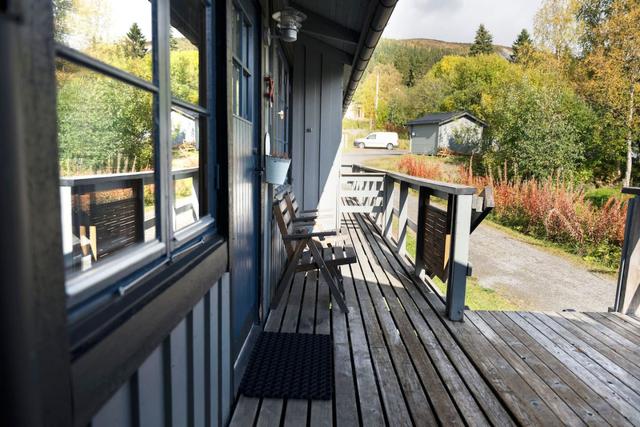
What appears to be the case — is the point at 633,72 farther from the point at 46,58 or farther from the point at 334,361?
the point at 46,58

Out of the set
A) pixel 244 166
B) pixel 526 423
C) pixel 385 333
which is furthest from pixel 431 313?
pixel 244 166

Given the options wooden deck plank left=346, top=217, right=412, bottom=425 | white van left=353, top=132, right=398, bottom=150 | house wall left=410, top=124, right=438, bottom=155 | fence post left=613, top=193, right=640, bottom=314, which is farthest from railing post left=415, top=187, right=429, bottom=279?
white van left=353, top=132, right=398, bottom=150

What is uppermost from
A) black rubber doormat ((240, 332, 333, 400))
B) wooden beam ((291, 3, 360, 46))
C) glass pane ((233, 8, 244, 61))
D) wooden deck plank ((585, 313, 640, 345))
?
wooden beam ((291, 3, 360, 46))

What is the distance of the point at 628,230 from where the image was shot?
336 centimetres

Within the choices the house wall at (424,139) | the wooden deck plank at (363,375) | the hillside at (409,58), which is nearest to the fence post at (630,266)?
the wooden deck plank at (363,375)

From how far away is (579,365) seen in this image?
8.30 ft

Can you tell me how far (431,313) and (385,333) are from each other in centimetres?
54

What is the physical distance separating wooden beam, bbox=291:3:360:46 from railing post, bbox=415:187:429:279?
2.00 metres

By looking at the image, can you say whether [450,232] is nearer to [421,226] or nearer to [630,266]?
[421,226]

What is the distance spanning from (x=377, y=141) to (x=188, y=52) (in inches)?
1337

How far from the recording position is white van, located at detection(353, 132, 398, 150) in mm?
34969

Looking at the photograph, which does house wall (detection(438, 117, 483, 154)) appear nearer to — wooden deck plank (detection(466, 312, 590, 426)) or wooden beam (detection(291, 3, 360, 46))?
wooden beam (detection(291, 3, 360, 46))

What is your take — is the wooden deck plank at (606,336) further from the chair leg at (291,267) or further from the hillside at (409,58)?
the hillside at (409,58)

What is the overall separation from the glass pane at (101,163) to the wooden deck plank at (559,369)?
2155 mm
